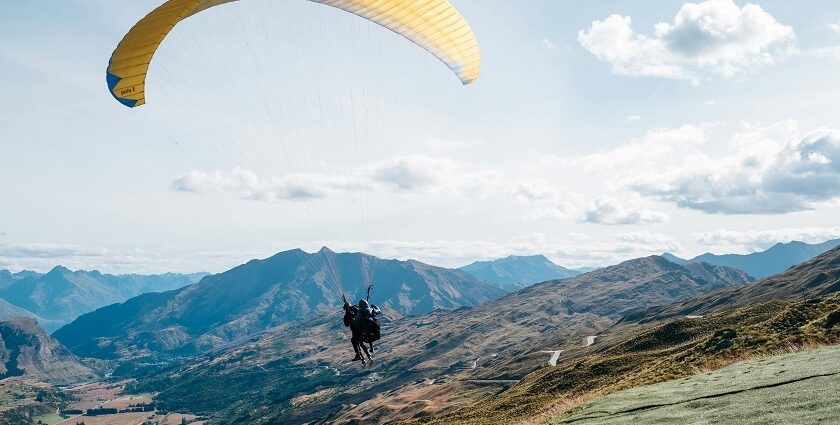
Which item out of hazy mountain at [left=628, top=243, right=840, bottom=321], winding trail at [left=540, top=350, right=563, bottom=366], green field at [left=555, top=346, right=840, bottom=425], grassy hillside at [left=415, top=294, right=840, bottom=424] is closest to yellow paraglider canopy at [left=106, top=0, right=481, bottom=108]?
green field at [left=555, top=346, right=840, bottom=425]

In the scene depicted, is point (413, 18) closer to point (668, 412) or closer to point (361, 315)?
point (361, 315)

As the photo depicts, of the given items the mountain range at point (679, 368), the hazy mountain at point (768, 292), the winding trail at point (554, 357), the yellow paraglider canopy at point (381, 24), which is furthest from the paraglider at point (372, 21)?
the hazy mountain at point (768, 292)

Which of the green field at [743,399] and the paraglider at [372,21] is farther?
the paraglider at [372,21]

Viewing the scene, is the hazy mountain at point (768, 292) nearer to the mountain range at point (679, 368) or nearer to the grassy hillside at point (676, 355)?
the grassy hillside at point (676, 355)

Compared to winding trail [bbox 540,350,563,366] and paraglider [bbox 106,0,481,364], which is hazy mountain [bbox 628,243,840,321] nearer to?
winding trail [bbox 540,350,563,366]

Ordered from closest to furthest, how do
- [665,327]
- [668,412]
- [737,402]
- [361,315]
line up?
[737,402] < [668,412] < [361,315] < [665,327]

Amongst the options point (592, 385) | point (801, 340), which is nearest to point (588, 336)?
point (592, 385)
